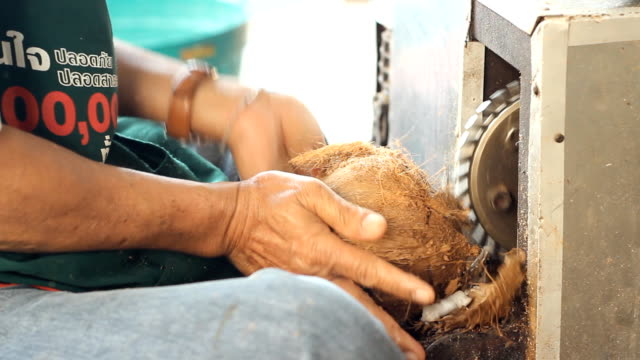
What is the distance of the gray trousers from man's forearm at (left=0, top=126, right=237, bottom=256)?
9cm

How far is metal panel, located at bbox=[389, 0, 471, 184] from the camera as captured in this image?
1.37m

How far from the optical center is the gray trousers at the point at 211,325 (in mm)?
638

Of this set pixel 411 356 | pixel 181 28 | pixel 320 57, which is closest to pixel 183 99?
pixel 411 356

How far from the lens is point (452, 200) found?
102cm

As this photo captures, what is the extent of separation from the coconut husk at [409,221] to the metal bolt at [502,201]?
0.44 feet

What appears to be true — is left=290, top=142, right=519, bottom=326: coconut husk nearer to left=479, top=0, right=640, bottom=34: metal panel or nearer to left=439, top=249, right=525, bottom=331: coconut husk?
left=439, top=249, right=525, bottom=331: coconut husk

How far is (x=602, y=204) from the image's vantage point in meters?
0.91

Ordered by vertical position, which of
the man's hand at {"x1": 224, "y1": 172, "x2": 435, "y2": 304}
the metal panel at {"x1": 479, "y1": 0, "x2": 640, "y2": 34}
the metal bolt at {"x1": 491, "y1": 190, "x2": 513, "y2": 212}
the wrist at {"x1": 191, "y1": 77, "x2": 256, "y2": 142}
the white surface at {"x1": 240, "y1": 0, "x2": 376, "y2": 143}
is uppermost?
the metal panel at {"x1": 479, "y1": 0, "x2": 640, "y2": 34}

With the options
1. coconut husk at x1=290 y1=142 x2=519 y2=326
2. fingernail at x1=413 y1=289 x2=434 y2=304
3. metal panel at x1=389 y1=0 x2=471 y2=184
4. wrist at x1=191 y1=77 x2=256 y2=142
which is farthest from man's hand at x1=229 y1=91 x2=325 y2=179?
fingernail at x1=413 y1=289 x2=434 y2=304

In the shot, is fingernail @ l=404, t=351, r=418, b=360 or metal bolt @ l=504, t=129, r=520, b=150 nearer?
fingernail @ l=404, t=351, r=418, b=360

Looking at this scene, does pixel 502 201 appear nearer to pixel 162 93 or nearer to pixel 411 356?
pixel 411 356

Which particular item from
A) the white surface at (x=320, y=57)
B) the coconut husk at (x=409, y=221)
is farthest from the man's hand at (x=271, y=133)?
the white surface at (x=320, y=57)

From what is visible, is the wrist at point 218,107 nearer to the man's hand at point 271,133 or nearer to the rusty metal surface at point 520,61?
the man's hand at point 271,133

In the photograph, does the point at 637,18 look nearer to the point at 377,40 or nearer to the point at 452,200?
the point at 452,200
